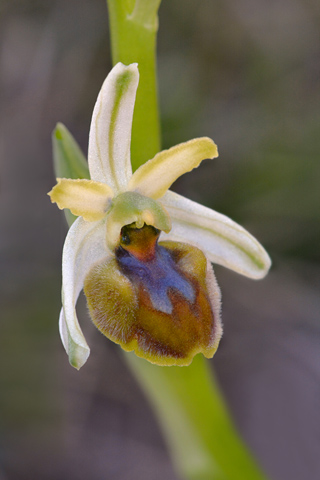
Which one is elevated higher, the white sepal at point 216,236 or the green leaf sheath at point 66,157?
the green leaf sheath at point 66,157

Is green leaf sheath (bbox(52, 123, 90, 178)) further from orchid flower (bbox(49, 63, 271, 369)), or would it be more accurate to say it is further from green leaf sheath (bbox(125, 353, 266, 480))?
green leaf sheath (bbox(125, 353, 266, 480))

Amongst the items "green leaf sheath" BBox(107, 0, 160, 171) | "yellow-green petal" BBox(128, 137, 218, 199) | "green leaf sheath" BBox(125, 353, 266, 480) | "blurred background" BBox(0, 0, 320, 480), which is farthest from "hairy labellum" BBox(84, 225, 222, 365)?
"blurred background" BBox(0, 0, 320, 480)

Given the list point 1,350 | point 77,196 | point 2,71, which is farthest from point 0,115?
point 77,196

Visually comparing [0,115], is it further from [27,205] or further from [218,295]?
[218,295]

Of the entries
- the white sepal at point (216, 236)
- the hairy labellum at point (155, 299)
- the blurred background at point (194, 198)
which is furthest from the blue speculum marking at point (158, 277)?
the blurred background at point (194, 198)

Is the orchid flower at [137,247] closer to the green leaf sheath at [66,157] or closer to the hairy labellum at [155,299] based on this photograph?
the hairy labellum at [155,299]

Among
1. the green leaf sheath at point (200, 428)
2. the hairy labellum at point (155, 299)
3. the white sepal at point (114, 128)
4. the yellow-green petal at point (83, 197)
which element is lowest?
the green leaf sheath at point (200, 428)
